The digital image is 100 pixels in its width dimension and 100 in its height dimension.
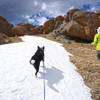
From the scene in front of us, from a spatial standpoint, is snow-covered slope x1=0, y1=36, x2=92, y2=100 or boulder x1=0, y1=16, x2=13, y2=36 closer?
snow-covered slope x1=0, y1=36, x2=92, y2=100

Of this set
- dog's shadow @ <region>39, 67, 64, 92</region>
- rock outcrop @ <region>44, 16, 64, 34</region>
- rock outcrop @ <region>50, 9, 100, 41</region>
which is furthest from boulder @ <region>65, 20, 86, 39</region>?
dog's shadow @ <region>39, 67, 64, 92</region>

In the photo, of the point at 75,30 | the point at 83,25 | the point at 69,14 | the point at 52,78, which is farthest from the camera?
the point at 69,14

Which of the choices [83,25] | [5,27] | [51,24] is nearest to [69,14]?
[83,25]

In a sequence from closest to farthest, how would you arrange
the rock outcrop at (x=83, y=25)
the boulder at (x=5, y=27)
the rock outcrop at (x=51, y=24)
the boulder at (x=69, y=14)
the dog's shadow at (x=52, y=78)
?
the dog's shadow at (x=52, y=78)
the rock outcrop at (x=83, y=25)
the boulder at (x=69, y=14)
the rock outcrop at (x=51, y=24)
the boulder at (x=5, y=27)

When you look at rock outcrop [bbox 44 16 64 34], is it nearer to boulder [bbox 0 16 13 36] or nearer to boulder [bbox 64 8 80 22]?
boulder [bbox 64 8 80 22]

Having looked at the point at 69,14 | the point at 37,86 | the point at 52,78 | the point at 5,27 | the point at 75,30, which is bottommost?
the point at 37,86

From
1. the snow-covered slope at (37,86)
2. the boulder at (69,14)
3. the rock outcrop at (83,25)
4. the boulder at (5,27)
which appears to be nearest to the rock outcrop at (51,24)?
the boulder at (69,14)

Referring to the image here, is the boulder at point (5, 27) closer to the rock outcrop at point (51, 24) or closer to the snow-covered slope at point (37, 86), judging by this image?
the rock outcrop at point (51, 24)

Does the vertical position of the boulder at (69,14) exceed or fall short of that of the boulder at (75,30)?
it exceeds it

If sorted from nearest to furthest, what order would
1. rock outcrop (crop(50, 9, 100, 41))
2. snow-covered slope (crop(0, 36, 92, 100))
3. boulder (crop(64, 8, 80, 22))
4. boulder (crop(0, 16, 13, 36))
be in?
snow-covered slope (crop(0, 36, 92, 100)) → rock outcrop (crop(50, 9, 100, 41)) → boulder (crop(64, 8, 80, 22)) → boulder (crop(0, 16, 13, 36))

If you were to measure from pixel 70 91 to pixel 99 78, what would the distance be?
204 centimetres

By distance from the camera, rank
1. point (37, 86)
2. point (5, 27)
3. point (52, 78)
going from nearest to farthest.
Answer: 1. point (37, 86)
2. point (52, 78)
3. point (5, 27)

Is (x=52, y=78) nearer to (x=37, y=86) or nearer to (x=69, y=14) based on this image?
(x=37, y=86)

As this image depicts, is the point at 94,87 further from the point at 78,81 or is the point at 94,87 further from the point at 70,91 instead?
the point at 70,91
